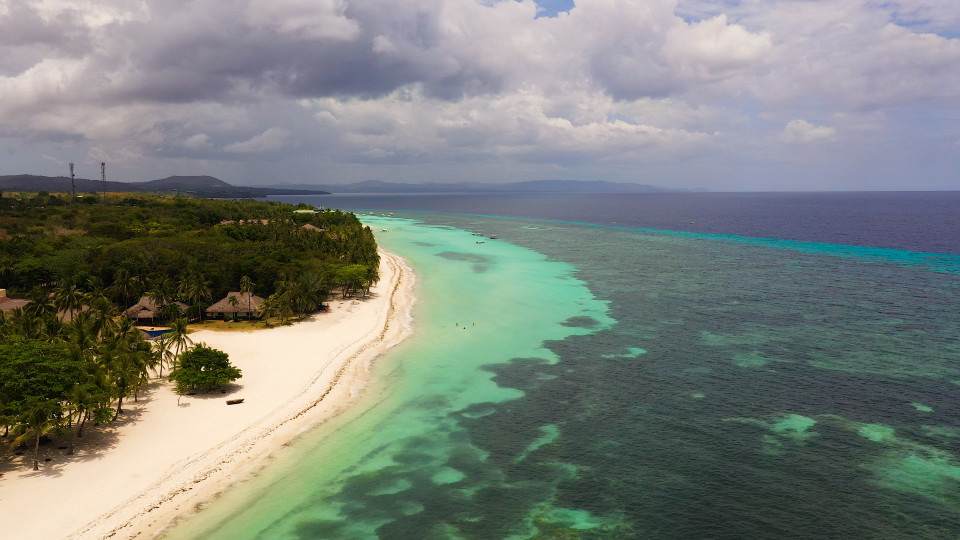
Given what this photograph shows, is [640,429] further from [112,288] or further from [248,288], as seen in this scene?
[112,288]

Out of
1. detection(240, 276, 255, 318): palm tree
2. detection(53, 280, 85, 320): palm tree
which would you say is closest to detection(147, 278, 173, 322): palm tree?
detection(53, 280, 85, 320): palm tree

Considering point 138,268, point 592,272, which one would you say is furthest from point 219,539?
point 592,272

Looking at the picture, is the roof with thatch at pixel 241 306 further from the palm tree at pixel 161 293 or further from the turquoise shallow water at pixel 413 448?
the turquoise shallow water at pixel 413 448

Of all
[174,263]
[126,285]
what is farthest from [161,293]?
[174,263]

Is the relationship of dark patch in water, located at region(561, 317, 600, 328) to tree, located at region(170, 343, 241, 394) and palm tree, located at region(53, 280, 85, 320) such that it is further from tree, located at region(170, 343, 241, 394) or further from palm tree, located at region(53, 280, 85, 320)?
palm tree, located at region(53, 280, 85, 320)

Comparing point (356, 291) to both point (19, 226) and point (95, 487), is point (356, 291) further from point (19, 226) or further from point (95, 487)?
point (19, 226)

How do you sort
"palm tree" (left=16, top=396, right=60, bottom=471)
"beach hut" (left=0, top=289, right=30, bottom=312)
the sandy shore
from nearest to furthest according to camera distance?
the sandy shore < "palm tree" (left=16, top=396, right=60, bottom=471) < "beach hut" (left=0, top=289, right=30, bottom=312)
